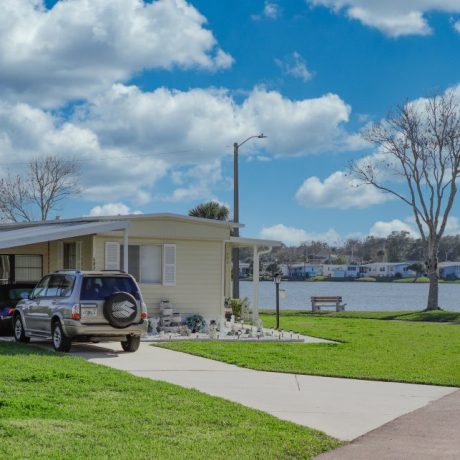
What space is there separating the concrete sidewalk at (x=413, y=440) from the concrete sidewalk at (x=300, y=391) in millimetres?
228

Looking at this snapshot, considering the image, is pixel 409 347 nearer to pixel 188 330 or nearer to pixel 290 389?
pixel 188 330

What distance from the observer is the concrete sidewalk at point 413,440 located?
7980mm

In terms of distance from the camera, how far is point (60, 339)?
16312mm

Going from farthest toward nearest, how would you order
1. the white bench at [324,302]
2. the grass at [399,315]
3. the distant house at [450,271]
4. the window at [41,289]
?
the distant house at [450,271]
the white bench at [324,302]
the grass at [399,315]
the window at [41,289]

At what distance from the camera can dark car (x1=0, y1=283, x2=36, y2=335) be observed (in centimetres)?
1972

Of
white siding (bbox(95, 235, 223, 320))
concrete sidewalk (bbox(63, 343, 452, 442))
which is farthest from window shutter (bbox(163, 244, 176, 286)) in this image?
concrete sidewalk (bbox(63, 343, 452, 442))

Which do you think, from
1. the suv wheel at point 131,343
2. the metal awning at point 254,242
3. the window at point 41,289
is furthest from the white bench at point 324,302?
the suv wheel at point 131,343

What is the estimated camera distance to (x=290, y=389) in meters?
12.2

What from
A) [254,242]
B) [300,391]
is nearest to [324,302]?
[254,242]

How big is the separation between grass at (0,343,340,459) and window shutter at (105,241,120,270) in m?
9.93

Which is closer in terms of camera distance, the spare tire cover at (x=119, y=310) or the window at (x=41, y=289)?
the spare tire cover at (x=119, y=310)

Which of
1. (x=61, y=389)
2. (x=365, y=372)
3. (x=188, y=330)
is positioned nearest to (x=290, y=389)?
(x=365, y=372)

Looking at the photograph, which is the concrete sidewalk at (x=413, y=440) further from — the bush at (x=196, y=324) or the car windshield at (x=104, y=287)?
the bush at (x=196, y=324)

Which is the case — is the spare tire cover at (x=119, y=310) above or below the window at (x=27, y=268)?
below
